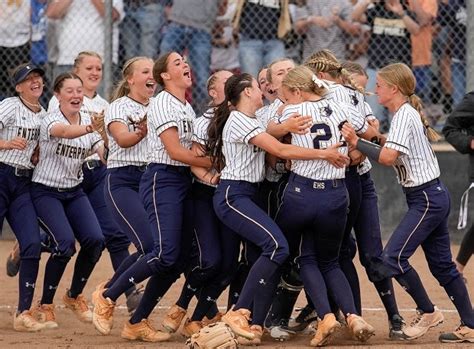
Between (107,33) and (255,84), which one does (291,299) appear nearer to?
(255,84)

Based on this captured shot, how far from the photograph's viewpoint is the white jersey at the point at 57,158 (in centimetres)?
815

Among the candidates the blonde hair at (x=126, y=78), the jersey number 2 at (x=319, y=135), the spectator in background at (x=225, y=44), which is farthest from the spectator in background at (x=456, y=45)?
the jersey number 2 at (x=319, y=135)

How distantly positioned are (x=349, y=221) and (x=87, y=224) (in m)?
2.00

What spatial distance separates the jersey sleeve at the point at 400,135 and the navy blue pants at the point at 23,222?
2.64 metres

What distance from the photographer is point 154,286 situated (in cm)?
736

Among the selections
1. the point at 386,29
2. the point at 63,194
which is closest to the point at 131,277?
the point at 63,194

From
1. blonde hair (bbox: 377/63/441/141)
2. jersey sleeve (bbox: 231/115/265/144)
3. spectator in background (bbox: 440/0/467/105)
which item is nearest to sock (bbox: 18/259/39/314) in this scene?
jersey sleeve (bbox: 231/115/265/144)

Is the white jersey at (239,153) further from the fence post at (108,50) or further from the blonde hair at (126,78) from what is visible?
the fence post at (108,50)

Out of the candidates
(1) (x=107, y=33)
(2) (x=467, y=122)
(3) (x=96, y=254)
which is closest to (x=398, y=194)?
(2) (x=467, y=122)

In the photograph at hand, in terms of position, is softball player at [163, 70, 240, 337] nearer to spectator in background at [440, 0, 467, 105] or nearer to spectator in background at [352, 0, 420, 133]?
spectator in background at [352, 0, 420, 133]

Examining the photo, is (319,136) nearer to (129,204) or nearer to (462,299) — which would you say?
(462,299)

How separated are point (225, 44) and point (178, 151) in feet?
15.7

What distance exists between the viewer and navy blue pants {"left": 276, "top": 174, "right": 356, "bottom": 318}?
22.3 feet

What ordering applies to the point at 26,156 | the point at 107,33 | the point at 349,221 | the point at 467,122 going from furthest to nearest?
1. the point at 107,33
2. the point at 467,122
3. the point at 26,156
4. the point at 349,221
